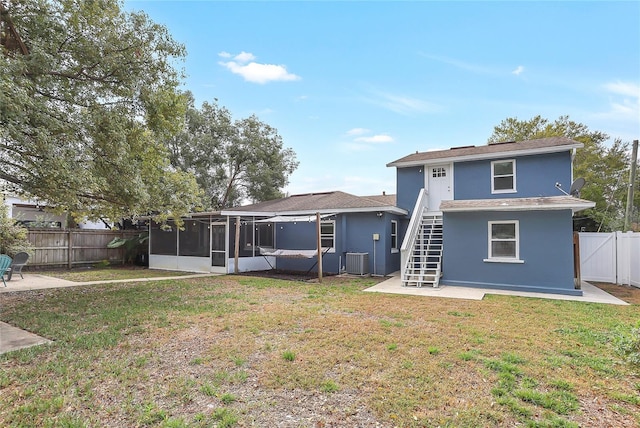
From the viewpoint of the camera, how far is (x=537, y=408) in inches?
122

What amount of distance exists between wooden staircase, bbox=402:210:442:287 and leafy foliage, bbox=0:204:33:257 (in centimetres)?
→ 1362

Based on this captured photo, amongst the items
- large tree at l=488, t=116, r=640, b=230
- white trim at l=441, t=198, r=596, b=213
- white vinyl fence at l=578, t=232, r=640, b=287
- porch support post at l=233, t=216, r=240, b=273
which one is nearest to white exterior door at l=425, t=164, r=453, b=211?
white trim at l=441, t=198, r=596, b=213

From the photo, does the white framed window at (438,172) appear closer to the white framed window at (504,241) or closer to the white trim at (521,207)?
the white trim at (521,207)

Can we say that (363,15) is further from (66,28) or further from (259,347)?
(259,347)

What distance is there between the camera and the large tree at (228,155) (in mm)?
20547

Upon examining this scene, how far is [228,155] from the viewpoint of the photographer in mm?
21500

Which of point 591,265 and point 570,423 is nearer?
point 570,423

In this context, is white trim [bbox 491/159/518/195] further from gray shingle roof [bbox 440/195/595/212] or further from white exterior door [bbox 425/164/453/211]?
gray shingle roof [bbox 440/195/595/212]

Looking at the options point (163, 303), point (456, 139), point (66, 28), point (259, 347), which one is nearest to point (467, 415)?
point (259, 347)

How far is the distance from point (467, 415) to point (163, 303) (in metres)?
6.63

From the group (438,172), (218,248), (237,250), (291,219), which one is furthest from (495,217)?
(218,248)

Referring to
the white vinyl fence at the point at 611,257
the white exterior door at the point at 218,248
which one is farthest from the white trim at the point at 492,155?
the white exterior door at the point at 218,248

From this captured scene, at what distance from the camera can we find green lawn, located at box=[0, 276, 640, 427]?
299 centimetres

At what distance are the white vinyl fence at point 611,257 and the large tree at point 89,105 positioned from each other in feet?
42.9
